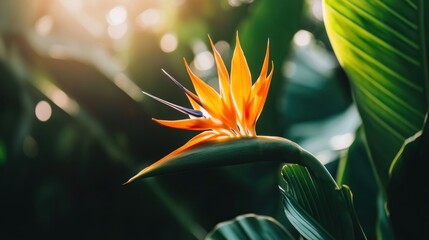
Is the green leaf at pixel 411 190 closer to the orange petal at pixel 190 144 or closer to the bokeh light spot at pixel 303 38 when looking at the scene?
the orange petal at pixel 190 144

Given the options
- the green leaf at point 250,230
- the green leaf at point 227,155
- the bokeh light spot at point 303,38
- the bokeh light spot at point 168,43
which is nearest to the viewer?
the green leaf at point 227,155

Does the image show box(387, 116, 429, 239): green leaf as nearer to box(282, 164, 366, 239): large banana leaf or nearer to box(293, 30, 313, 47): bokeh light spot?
box(282, 164, 366, 239): large banana leaf

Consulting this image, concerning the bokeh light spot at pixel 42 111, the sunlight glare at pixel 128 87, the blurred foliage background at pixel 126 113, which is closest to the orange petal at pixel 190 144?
the blurred foliage background at pixel 126 113

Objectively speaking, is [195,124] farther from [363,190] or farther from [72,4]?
[72,4]

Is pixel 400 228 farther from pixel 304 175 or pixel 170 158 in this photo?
pixel 170 158

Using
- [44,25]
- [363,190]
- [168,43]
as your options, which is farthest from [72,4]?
[363,190]

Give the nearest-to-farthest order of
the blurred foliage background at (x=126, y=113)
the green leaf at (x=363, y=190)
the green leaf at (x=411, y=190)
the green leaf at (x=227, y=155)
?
the green leaf at (x=227, y=155)
the green leaf at (x=411, y=190)
the green leaf at (x=363, y=190)
the blurred foliage background at (x=126, y=113)

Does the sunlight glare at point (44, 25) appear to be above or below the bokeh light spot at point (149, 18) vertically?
above
